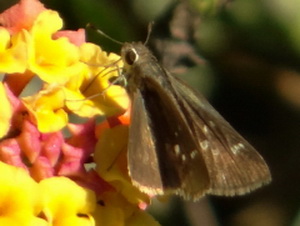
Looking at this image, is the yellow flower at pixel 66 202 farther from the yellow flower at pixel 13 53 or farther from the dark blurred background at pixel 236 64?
the dark blurred background at pixel 236 64

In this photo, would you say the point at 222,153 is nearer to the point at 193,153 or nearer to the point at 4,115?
the point at 193,153

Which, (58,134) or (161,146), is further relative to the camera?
(161,146)

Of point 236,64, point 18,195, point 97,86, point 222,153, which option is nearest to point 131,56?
point 97,86

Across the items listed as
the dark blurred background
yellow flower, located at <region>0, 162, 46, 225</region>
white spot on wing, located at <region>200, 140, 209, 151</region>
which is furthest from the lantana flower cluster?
the dark blurred background

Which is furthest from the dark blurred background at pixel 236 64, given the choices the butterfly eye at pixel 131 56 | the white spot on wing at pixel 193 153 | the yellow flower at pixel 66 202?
the yellow flower at pixel 66 202

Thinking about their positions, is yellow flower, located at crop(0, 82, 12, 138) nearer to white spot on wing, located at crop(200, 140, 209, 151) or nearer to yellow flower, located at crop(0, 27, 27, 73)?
yellow flower, located at crop(0, 27, 27, 73)

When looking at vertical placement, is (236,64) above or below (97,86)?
below
